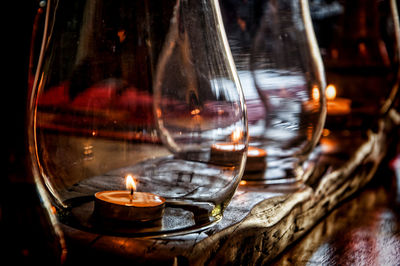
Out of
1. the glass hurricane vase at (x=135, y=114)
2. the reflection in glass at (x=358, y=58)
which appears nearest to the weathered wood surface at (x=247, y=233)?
the glass hurricane vase at (x=135, y=114)

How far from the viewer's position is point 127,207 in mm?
375

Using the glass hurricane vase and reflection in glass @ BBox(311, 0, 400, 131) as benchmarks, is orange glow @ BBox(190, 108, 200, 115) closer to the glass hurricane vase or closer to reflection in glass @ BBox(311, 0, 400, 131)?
the glass hurricane vase

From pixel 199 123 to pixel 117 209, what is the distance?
3.4 inches

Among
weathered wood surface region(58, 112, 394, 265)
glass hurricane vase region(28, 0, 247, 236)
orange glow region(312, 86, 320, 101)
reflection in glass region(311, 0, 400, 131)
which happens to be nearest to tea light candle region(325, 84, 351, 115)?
reflection in glass region(311, 0, 400, 131)

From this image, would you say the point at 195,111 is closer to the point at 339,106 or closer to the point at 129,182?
the point at 129,182

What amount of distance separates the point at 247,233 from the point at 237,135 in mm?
73

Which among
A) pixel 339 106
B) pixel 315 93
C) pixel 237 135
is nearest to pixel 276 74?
pixel 315 93

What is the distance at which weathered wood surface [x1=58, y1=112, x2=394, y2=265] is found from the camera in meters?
0.36

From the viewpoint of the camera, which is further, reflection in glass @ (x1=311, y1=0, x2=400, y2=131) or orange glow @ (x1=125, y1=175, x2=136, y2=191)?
reflection in glass @ (x1=311, y1=0, x2=400, y2=131)

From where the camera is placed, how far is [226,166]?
403mm

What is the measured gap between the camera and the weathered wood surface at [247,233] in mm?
360

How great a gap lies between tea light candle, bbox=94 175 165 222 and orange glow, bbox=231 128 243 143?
0.23 ft

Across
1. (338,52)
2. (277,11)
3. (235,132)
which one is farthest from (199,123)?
(338,52)

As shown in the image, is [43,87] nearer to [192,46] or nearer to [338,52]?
[192,46]
